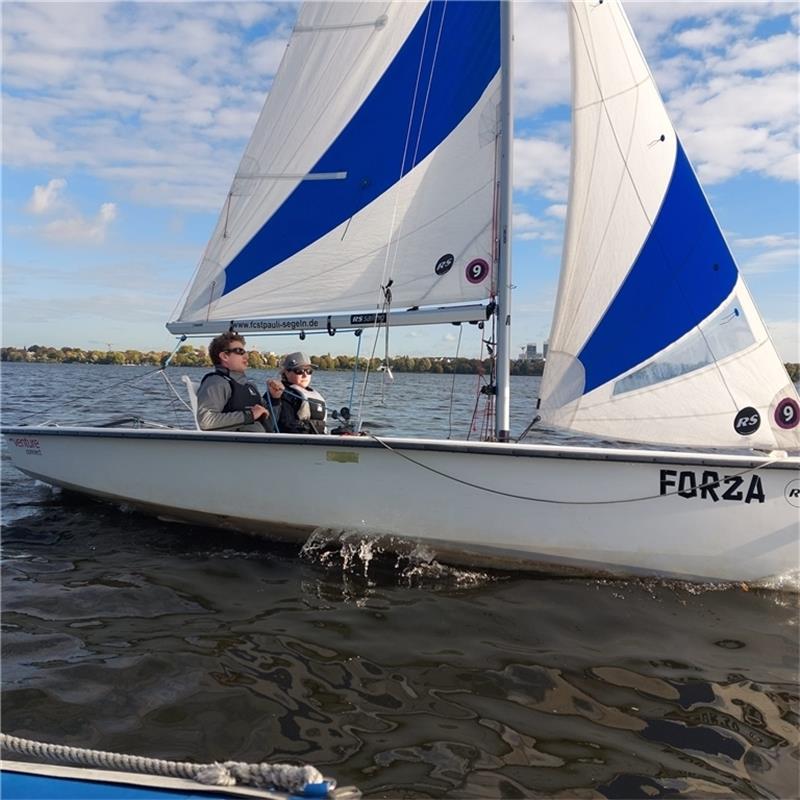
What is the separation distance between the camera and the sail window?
4.72 meters

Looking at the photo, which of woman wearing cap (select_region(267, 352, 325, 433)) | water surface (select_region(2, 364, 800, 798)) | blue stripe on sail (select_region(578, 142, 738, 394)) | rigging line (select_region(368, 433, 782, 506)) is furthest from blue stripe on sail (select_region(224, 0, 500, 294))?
water surface (select_region(2, 364, 800, 798))

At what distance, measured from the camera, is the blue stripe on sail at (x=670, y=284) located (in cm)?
479

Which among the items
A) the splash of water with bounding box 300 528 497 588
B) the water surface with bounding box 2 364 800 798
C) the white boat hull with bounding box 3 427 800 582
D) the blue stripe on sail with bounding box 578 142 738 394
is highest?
the blue stripe on sail with bounding box 578 142 738 394

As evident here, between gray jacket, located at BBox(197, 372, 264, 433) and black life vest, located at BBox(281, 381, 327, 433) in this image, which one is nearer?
gray jacket, located at BBox(197, 372, 264, 433)

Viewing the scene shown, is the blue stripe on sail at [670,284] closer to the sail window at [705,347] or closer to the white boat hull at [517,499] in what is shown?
the sail window at [705,347]

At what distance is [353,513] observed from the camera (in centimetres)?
495

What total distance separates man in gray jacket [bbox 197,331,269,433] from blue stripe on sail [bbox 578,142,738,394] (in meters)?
2.76

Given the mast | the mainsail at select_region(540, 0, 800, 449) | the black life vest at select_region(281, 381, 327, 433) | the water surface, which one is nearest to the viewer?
the water surface

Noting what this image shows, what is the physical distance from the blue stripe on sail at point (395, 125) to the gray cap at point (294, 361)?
84 cm

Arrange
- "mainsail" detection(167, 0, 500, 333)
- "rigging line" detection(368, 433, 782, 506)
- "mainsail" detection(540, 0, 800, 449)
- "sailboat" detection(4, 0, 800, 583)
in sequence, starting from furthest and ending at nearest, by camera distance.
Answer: "mainsail" detection(167, 0, 500, 333), "mainsail" detection(540, 0, 800, 449), "sailboat" detection(4, 0, 800, 583), "rigging line" detection(368, 433, 782, 506)

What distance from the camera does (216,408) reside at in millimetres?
5539

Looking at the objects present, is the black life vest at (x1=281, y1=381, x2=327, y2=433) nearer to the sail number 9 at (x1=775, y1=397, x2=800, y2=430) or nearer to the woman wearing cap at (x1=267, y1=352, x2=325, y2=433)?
the woman wearing cap at (x1=267, y1=352, x2=325, y2=433)

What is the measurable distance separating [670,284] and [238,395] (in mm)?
3495

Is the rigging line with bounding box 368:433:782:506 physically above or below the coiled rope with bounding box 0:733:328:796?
above
